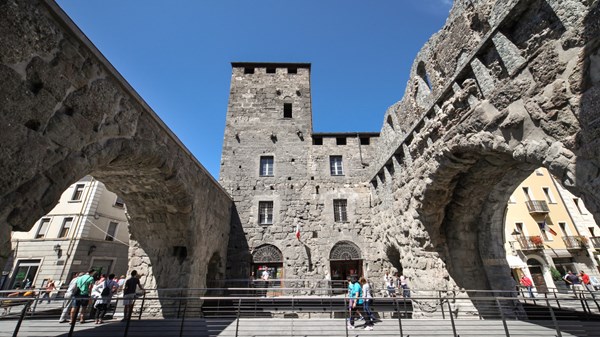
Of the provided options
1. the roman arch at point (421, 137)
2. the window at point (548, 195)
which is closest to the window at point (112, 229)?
the roman arch at point (421, 137)

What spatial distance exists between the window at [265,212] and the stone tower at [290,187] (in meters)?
0.05

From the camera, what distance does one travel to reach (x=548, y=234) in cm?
1580

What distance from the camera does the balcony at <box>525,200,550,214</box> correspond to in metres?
16.0

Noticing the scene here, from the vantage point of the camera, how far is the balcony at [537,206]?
16038mm

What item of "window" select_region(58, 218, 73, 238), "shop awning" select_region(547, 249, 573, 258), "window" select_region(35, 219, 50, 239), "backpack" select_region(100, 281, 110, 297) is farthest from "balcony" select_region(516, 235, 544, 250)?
"window" select_region(35, 219, 50, 239)

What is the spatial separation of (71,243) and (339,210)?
15010 mm

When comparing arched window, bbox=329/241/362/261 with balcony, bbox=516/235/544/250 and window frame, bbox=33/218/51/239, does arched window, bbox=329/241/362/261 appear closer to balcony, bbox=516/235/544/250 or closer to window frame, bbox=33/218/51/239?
balcony, bbox=516/235/544/250

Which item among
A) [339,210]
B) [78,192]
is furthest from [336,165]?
[78,192]

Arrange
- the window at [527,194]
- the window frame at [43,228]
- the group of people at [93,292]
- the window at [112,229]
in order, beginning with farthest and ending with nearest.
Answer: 1. the window at [527,194]
2. the window at [112,229]
3. the window frame at [43,228]
4. the group of people at [93,292]

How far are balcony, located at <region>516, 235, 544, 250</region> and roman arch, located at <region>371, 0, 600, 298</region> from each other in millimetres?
12263

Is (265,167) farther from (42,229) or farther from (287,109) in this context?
(42,229)

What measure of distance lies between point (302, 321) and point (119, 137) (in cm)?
526

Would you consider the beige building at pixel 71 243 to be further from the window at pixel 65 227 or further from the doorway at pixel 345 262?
the doorway at pixel 345 262

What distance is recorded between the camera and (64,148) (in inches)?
126
